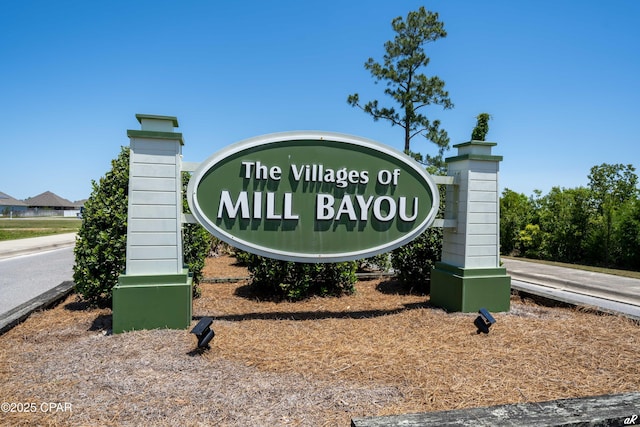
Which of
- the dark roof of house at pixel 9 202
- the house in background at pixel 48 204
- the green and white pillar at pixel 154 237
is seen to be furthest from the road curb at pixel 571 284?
the dark roof of house at pixel 9 202

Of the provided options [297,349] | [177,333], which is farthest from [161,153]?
[297,349]

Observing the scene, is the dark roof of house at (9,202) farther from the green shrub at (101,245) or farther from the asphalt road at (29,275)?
the green shrub at (101,245)

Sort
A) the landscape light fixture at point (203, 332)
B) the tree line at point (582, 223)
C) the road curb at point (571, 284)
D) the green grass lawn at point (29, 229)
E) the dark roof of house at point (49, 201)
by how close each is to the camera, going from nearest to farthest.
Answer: the landscape light fixture at point (203, 332) → the road curb at point (571, 284) → the tree line at point (582, 223) → the green grass lawn at point (29, 229) → the dark roof of house at point (49, 201)

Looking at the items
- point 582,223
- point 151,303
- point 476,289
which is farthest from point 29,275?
point 582,223

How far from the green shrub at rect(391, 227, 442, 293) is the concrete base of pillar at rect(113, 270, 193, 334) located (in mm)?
4227

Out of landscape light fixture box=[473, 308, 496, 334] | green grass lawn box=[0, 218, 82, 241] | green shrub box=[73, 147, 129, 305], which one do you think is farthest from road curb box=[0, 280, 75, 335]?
green grass lawn box=[0, 218, 82, 241]

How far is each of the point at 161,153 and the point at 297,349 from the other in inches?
112

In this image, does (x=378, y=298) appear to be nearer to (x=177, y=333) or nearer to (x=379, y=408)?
(x=177, y=333)

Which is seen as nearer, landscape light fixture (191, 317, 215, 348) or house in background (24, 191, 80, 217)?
landscape light fixture (191, 317, 215, 348)

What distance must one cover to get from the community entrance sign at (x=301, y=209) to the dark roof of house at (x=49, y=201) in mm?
117200

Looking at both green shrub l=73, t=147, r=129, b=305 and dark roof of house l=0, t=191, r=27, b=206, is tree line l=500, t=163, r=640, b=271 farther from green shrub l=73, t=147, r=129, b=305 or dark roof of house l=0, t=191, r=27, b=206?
dark roof of house l=0, t=191, r=27, b=206

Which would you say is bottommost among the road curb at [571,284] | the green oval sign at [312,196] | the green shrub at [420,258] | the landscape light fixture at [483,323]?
the road curb at [571,284]

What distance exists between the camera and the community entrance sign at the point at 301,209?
16.0 ft

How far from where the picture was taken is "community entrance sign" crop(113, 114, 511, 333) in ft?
16.0
